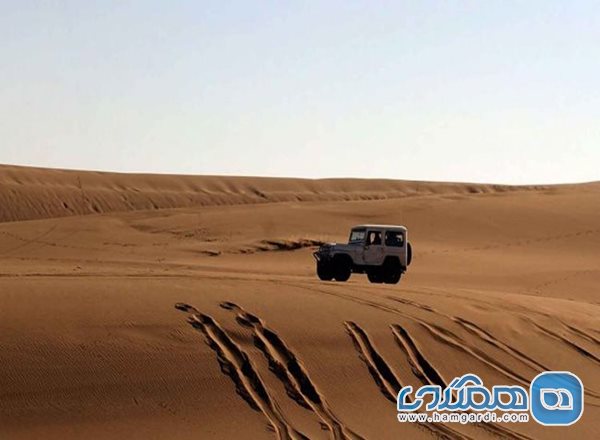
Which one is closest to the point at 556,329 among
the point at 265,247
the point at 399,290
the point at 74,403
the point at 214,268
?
the point at 399,290

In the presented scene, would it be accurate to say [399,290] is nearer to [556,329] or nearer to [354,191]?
[556,329]

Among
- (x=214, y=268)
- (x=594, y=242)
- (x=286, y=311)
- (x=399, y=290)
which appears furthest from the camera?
(x=594, y=242)

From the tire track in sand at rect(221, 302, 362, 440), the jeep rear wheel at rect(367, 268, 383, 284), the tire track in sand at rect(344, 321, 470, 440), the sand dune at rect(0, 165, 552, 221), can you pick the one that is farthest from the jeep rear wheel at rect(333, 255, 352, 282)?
the sand dune at rect(0, 165, 552, 221)

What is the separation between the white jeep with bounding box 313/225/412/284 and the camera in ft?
78.0

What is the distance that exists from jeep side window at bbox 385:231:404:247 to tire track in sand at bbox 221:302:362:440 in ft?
30.6

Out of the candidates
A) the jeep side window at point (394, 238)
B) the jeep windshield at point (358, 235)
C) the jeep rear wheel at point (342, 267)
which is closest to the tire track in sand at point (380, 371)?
the jeep rear wheel at point (342, 267)

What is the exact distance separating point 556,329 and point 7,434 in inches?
368

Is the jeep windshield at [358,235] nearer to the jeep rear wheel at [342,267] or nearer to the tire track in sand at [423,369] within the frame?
the jeep rear wheel at [342,267]

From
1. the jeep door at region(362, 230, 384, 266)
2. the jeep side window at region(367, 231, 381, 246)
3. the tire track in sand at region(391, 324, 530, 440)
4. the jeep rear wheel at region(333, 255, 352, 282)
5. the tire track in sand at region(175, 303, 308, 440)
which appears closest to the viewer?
the tire track in sand at region(175, 303, 308, 440)

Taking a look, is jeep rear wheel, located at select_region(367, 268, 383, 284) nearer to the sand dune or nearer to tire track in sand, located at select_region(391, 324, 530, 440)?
tire track in sand, located at select_region(391, 324, 530, 440)

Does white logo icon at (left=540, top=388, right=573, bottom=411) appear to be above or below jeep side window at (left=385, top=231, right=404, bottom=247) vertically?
below

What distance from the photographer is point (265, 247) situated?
3453cm

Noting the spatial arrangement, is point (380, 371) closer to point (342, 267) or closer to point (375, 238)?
point (342, 267)

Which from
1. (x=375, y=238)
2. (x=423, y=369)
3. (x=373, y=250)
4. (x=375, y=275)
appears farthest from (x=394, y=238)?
(x=423, y=369)
